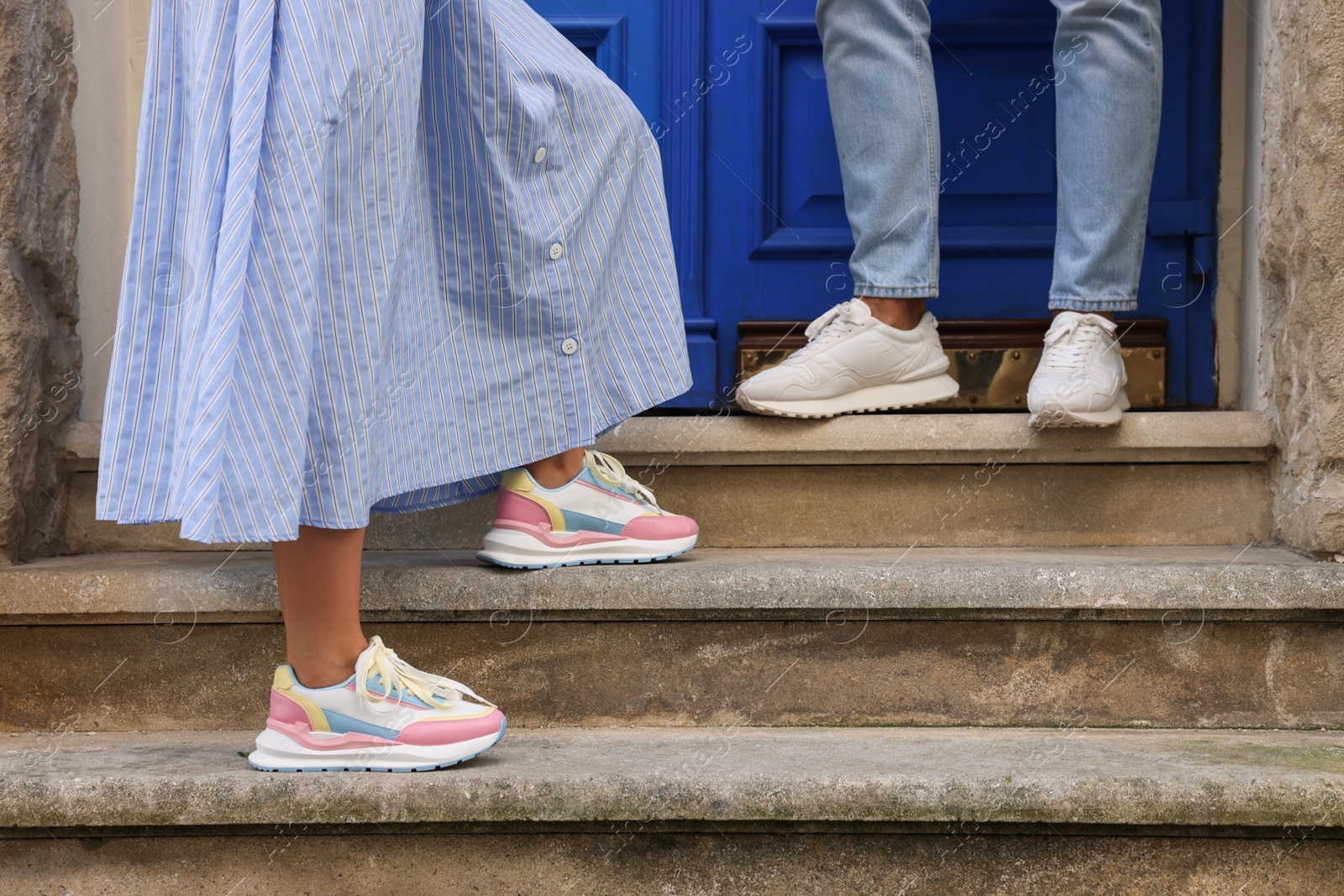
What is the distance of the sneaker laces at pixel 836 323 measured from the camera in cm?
150

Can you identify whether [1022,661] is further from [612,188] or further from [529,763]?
[612,188]

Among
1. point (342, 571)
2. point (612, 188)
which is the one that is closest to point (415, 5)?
point (612, 188)

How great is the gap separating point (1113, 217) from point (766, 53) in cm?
71

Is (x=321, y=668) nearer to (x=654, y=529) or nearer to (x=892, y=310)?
(x=654, y=529)

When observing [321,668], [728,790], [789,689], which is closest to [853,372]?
[789,689]

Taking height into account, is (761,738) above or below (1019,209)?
below

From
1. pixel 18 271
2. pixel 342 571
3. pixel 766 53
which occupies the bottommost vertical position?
pixel 342 571

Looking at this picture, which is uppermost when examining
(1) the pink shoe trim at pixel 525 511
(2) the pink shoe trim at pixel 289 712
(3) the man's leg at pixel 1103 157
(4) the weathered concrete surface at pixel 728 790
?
(3) the man's leg at pixel 1103 157

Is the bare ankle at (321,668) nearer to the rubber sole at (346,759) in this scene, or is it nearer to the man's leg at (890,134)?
the rubber sole at (346,759)

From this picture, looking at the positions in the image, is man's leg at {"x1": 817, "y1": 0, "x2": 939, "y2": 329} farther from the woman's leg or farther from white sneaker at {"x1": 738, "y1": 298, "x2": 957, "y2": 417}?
the woman's leg

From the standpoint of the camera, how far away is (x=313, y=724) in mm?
983

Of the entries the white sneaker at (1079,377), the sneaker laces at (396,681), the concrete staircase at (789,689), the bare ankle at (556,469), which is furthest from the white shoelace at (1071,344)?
the sneaker laces at (396,681)

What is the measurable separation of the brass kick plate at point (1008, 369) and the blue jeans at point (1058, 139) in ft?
0.89

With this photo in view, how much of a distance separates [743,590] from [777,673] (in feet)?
0.35
